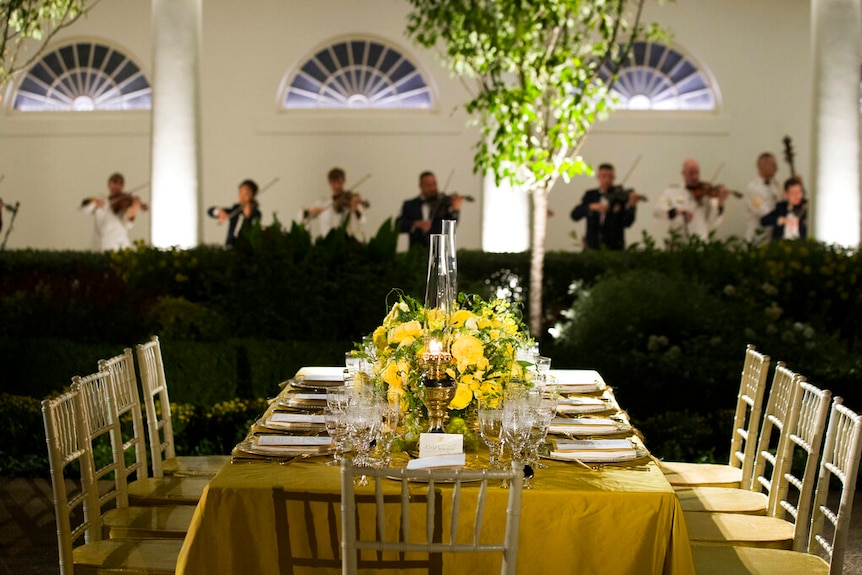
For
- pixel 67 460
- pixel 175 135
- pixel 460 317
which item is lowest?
pixel 67 460

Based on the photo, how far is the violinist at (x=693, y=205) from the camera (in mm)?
14352

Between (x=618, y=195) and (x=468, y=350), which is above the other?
(x=618, y=195)

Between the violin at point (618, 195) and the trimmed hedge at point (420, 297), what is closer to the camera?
the trimmed hedge at point (420, 297)

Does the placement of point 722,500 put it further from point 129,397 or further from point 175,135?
point 175,135

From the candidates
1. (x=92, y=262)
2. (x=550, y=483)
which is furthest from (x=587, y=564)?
(x=92, y=262)

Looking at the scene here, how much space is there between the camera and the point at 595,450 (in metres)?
3.78

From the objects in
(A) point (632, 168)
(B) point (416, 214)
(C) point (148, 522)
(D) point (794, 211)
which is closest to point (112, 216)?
(B) point (416, 214)

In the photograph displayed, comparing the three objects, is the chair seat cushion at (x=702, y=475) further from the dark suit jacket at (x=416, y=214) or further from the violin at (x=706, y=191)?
the violin at (x=706, y=191)

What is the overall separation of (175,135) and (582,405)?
25.4ft

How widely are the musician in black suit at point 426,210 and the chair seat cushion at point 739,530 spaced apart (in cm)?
1006

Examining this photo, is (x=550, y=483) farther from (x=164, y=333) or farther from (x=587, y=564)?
(x=164, y=333)

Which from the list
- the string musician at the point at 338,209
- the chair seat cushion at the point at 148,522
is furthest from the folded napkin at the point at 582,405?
the string musician at the point at 338,209

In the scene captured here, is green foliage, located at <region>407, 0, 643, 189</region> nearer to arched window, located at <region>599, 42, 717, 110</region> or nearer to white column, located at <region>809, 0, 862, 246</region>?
white column, located at <region>809, 0, 862, 246</region>

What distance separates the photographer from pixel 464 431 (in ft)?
12.5
